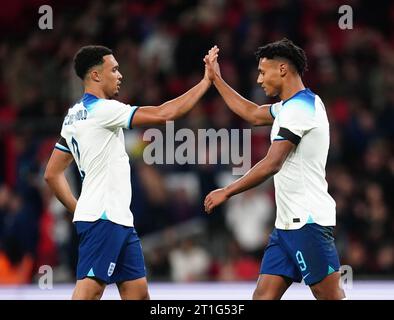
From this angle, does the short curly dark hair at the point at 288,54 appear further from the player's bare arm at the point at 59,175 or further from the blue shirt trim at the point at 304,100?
the player's bare arm at the point at 59,175

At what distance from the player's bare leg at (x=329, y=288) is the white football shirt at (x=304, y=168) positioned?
339mm

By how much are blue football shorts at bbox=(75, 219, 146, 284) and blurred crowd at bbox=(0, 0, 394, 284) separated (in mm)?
4241

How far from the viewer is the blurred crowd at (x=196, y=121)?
36.4 ft

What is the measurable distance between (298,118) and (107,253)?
4.87ft

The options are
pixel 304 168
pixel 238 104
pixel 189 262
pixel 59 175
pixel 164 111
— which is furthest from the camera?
pixel 189 262

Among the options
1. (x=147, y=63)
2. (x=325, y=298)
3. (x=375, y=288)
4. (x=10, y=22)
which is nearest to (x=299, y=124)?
(x=325, y=298)

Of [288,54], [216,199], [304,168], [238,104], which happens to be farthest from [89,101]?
[304,168]

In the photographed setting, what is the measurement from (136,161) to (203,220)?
3.26ft

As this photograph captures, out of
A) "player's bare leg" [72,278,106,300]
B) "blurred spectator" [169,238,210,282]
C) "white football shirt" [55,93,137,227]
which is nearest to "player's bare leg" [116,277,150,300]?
"player's bare leg" [72,278,106,300]

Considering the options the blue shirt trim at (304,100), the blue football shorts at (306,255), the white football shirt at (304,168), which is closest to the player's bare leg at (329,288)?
the blue football shorts at (306,255)

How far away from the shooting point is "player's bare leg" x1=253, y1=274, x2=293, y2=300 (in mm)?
6383

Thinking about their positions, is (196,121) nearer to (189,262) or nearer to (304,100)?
(189,262)

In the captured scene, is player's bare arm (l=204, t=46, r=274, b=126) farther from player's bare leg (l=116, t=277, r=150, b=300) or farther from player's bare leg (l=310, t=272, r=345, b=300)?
player's bare leg (l=116, t=277, r=150, b=300)

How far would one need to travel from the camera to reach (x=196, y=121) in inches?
447
